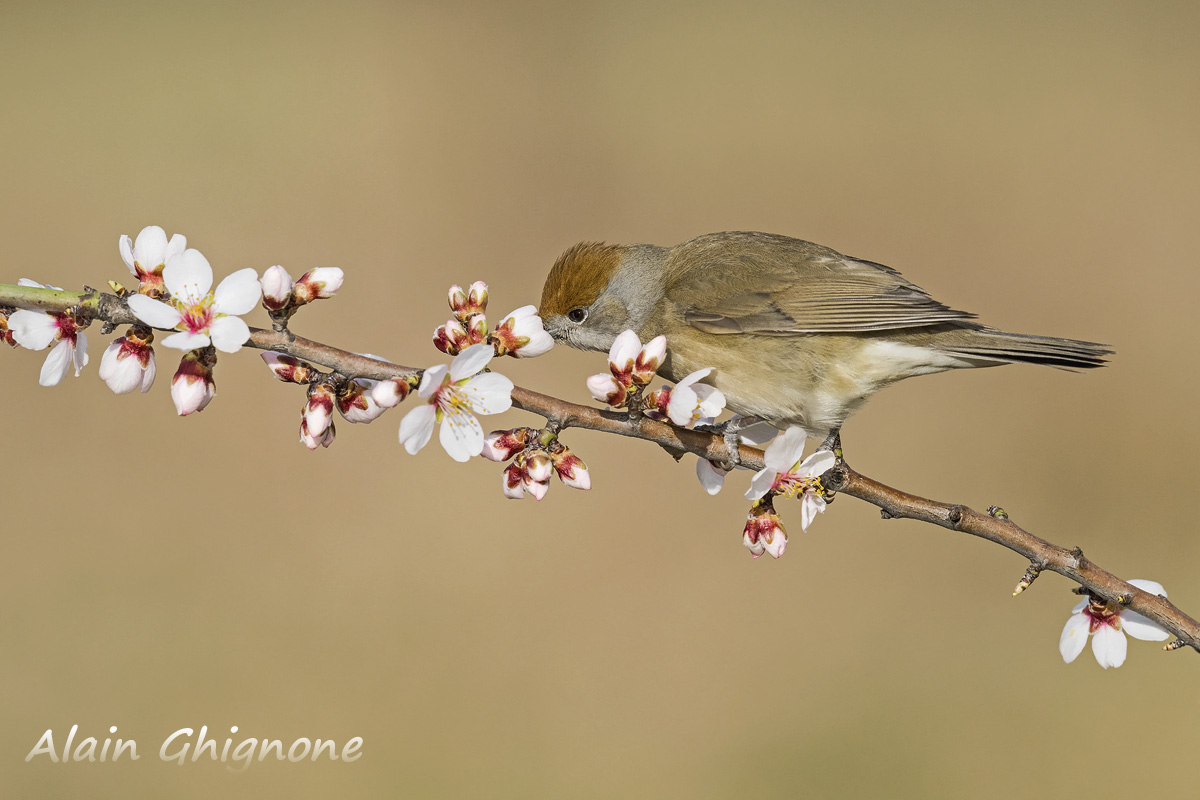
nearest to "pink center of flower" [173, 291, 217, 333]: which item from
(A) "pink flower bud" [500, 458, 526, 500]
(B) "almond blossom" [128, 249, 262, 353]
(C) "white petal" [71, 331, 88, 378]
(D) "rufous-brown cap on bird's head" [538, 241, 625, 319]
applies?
(B) "almond blossom" [128, 249, 262, 353]

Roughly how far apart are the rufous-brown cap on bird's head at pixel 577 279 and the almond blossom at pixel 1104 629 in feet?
5.46

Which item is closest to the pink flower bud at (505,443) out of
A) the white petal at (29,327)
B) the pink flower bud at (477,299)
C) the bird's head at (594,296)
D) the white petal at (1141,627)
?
the pink flower bud at (477,299)

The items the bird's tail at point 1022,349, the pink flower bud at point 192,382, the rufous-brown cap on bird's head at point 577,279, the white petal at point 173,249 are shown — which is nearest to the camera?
the pink flower bud at point 192,382

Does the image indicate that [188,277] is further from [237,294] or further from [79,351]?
[79,351]

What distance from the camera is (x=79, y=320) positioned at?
1.69 meters

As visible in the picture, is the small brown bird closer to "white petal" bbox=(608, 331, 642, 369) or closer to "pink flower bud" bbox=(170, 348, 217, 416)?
"white petal" bbox=(608, 331, 642, 369)

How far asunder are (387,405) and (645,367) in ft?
1.77

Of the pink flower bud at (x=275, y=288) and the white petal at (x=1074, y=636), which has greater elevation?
the pink flower bud at (x=275, y=288)

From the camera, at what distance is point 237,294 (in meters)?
1.67

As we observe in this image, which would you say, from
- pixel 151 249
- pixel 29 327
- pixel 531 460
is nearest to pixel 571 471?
pixel 531 460

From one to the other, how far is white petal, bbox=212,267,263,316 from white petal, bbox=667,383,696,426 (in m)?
0.83

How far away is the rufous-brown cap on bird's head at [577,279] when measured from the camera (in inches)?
120

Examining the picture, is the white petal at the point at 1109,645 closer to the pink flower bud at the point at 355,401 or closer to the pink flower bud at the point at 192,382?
the pink flower bud at the point at 355,401

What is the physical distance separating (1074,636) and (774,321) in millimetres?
1362
